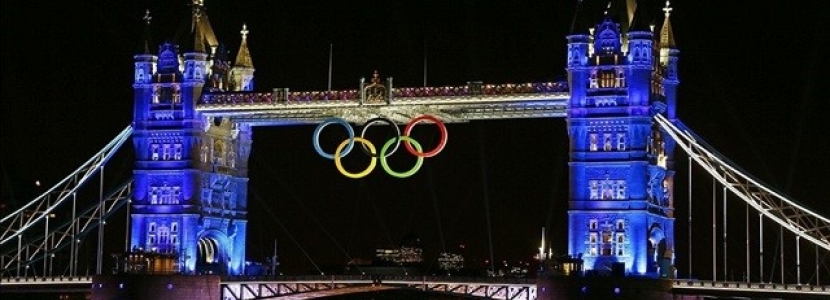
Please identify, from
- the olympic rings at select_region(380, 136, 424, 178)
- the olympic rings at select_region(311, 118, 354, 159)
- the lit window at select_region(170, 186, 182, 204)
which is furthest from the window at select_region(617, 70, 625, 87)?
the lit window at select_region(170, 186, 182, 204)

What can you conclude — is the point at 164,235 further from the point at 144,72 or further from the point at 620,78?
the point at 620,78

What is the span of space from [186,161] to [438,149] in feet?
55.3

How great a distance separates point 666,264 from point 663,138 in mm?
7676

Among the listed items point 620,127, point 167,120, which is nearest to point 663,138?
point 620,127

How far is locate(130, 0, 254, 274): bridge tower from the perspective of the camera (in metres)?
122

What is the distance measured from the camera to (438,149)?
378 ft

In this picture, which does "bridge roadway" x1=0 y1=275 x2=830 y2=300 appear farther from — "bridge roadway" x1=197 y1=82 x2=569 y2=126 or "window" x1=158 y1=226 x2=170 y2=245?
"bridge roadway" x1=197 y1=82 x2=569 y2=126

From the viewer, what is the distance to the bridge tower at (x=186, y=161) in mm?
122438

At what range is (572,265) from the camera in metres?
→ 109

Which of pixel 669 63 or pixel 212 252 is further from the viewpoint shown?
pixel 212 252

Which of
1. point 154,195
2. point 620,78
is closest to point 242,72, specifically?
point 154,195

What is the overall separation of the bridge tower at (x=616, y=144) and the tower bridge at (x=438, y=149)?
8 cm

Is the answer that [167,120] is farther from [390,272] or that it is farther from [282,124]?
[390,272]

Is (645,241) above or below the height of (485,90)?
below
